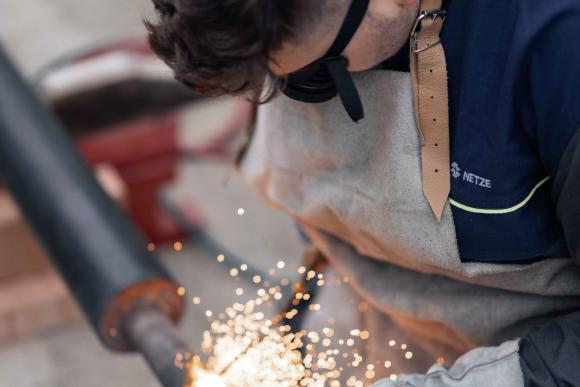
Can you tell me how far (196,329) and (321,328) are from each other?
1039mm

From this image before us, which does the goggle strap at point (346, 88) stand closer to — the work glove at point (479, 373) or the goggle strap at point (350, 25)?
the goggle strap at point (350, 25)

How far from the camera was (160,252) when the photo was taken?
2715 mm

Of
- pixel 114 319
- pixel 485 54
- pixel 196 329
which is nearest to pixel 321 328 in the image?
pixel 114 319

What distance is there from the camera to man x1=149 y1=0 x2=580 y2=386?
35.7 inches

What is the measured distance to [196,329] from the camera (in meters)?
2.44

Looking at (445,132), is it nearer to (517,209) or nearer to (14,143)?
(517,209)

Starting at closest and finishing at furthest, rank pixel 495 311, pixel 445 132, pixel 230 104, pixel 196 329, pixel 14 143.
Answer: pixel 445 132 < pixel 495 311 < pixel 14 143 < pixel 196 329 < pixel 230 104

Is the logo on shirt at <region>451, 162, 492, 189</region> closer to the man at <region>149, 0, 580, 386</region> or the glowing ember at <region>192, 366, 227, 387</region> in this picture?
the man at <region>149, 0, 580, 386</region>

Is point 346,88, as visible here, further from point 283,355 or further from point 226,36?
point 283,355

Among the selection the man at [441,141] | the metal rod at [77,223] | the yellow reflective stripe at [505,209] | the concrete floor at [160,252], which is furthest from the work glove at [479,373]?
the concrete floor at [160,252]

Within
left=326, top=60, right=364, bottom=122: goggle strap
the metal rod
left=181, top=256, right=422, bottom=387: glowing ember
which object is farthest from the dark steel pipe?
left=326, top=60, right=364, bottom=122: goggle strap

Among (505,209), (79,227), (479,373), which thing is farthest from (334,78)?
(79,227)

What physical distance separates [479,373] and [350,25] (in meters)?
0.43

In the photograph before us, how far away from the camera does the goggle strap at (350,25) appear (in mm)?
927
